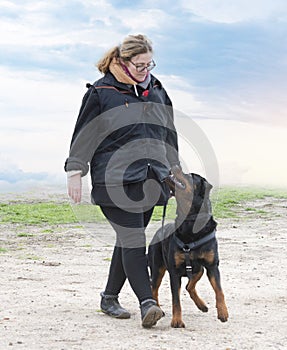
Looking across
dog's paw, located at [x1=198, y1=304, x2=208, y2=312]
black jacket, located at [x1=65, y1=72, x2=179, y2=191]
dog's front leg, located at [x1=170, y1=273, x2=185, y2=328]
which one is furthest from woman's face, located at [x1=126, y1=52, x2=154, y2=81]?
dog's paw, located at [x1=198, y1=304, x2=208, y2=312]

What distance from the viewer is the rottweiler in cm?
518

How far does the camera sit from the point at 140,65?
511 cm

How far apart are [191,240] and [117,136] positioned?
102 cm

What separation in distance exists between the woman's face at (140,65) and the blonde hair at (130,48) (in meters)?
0.03

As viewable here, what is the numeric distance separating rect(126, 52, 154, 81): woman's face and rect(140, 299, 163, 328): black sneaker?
1.79 meters

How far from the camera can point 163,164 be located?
529 cm

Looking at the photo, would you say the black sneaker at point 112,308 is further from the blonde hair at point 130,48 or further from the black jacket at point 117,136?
the blonde hair at point 130,48

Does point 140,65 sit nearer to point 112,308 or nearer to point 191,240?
point 191,240

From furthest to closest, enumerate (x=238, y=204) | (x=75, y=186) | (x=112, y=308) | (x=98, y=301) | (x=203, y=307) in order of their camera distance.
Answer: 1. (x=238, y=204)
2. (x=98, y=301)
3. (x=203, y=307)
4. (x=112, y=308)
5. (x=75, y=186)

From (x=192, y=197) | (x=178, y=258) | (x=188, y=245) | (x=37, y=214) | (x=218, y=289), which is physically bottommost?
(x=37, y=214)

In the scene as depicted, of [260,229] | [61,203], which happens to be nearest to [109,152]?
[260,229]

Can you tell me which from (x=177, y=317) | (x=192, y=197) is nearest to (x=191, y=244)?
(x=192, y=197)

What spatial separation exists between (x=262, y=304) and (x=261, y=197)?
17172mm

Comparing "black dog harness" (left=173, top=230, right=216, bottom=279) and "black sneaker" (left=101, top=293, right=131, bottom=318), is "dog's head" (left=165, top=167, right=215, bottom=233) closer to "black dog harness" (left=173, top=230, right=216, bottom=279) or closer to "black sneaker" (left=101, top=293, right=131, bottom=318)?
"black dog harness" (left=173, top=230, right=216, bottom=279)
